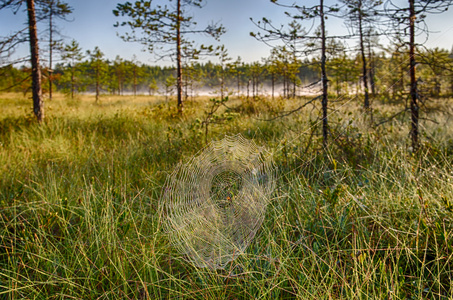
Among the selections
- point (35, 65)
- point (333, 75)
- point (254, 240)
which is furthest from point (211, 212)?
point (333, 75)

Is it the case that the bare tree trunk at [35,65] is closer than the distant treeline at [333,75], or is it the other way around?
the distant treeline at [333,75]

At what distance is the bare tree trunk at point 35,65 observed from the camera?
25.4 ft

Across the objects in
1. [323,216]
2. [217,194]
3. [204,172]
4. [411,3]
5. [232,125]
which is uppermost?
[411,3]

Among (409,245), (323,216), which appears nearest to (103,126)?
(323,216)

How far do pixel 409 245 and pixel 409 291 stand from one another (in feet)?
1.15

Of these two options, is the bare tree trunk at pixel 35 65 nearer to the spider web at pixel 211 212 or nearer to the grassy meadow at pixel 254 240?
the grassy meadow at pixel 254 240

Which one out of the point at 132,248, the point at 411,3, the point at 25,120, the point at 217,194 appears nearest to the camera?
the point at 132,248

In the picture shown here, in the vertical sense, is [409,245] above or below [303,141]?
below

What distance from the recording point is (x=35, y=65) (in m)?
7.89

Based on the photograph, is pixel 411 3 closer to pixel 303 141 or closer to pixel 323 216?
pixel 303 141

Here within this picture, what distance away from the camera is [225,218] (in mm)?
2334

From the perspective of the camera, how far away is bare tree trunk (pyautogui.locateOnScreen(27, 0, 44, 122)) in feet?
25.4

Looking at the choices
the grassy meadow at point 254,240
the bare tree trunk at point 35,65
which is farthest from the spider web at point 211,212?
the bare tree trunk at point 35,65

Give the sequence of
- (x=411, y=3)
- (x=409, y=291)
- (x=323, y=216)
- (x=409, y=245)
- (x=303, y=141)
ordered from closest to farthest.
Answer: (x=409, y=291) → (x=409, y=245) → (x=323, y=216) → (x=411, y=3) → (x=303, y=141)
